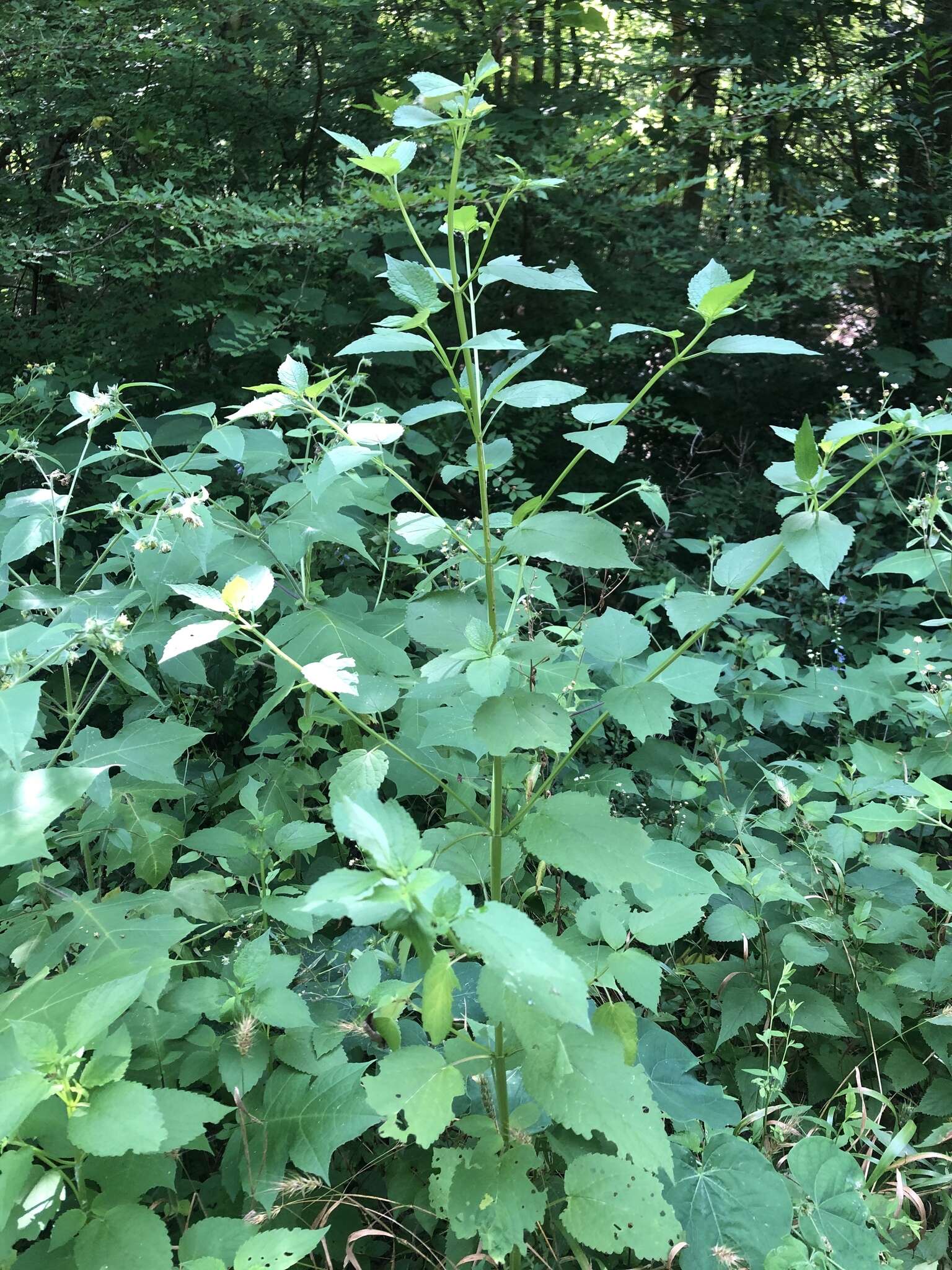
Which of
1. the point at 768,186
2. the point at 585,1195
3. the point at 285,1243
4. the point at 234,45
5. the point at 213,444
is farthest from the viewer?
the point at 768,186

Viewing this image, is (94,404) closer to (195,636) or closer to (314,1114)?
(195,636)

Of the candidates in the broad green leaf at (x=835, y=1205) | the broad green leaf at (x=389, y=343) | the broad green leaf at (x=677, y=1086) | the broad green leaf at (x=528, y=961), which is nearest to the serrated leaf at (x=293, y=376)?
the broad green leaf at (x=389, y=343)

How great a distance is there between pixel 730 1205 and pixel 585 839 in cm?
70

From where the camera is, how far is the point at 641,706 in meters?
1.22

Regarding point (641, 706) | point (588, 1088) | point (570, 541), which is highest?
point (570, 541)

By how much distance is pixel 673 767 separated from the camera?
238 centimetres

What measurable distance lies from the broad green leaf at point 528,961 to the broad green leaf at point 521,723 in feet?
0.79

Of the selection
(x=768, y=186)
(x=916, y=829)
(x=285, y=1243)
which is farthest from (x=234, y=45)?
(x=285, y=1243)

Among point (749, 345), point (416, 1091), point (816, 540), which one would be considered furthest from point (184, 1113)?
point (749, 345)

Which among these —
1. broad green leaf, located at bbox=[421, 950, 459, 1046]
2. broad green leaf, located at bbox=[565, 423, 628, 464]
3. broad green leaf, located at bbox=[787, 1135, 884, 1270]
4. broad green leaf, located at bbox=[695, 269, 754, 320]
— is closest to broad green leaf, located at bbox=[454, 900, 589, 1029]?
broad green leaf, located at bbox=[421, 950, 459, 1046]

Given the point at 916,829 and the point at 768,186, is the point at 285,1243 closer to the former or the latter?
the point at 916,829

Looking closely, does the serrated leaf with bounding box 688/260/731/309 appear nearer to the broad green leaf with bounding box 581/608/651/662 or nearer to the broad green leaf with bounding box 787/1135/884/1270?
the broad green leaf with bounding box 581/608/651/662

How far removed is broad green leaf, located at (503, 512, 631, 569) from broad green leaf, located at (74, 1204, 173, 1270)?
36.1 inches

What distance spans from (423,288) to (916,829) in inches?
83.3
